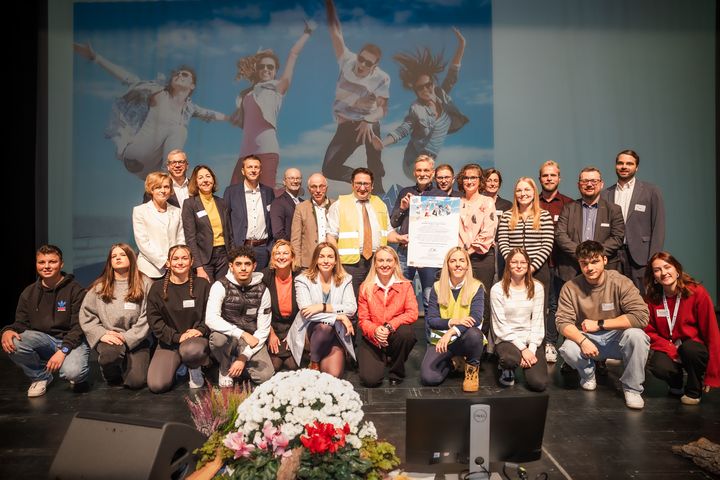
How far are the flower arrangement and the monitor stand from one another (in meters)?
0.31

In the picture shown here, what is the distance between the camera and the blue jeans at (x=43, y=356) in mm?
4004

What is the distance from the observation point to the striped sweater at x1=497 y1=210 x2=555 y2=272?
448 centimetres

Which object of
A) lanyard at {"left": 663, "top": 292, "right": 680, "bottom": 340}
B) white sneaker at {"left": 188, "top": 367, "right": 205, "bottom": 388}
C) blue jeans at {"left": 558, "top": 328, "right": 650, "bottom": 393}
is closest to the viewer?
blue jeans at {"left": 558, "top": 328, "right": 650, "bottom": 393}

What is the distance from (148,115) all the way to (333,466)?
623 centimetres

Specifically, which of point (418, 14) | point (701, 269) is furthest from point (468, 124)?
point (701, 269)

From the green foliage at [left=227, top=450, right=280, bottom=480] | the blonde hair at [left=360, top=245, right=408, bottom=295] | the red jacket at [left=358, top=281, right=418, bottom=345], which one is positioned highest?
the blonde hair at [left=360, top=245, right=408, bottom=295]

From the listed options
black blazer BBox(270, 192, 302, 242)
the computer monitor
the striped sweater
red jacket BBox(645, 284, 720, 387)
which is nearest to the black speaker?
the computer monitor

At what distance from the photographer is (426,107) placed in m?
6.94

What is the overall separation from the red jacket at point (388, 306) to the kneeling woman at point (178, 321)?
4.25 feet

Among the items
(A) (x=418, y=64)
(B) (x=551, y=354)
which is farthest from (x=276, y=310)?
(A) (x=418, y=64)

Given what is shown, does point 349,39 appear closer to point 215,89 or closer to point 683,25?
point 215,89

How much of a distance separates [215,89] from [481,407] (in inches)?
240

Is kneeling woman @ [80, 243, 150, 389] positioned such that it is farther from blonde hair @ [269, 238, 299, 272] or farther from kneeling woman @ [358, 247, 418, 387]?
kneeling woman @ [358, 247, 418, 387]

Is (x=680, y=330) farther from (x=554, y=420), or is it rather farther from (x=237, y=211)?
(x=237, y=211)
